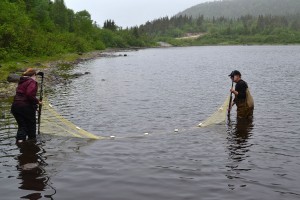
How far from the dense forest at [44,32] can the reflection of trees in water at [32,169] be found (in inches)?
1383

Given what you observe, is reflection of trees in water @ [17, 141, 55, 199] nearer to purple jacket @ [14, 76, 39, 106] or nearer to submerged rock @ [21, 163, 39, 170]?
submerged rock @ [21, 163, 39, 170]

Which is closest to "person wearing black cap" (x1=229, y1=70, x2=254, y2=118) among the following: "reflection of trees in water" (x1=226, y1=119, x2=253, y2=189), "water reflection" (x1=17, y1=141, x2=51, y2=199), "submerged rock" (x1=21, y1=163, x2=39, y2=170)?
"reflection of trees in water" (x1=226, y1=119, x2=253, y2=189)

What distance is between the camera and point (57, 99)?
26.4 m

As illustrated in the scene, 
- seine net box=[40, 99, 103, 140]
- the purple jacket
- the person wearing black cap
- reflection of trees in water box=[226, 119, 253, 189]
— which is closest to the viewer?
reflection of trees in water box=[226, 119, 253, 189]

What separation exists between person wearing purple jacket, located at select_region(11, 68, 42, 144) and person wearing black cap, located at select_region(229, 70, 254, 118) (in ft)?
30.8

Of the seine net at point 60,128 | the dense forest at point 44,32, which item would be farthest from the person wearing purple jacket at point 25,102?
the dense forest at point 44,32

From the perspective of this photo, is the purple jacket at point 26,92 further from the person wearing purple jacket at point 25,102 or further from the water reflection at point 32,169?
the water reflection at point 32,169

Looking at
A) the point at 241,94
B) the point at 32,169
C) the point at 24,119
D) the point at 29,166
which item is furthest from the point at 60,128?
the point at 241,94

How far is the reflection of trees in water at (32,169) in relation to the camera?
915cm

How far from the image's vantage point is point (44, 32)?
8575 cm

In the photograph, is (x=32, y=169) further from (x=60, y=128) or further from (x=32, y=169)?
(x=60, y=128)

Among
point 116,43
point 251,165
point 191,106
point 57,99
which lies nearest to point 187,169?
point 251,165

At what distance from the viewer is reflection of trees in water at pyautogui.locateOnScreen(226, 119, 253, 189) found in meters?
10.9

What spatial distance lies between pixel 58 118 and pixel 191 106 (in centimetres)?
1161
